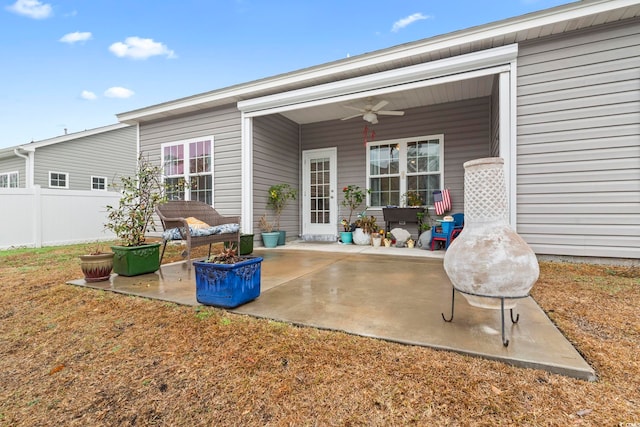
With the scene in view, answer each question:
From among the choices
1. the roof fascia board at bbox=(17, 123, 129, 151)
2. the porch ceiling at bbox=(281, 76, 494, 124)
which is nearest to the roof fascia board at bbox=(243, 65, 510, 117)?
the porch ceiling at bbox=(281, 76, 494, 124)

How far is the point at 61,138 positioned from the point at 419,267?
1290 cm

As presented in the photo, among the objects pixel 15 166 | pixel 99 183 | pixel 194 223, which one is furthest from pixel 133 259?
pixel 15 166

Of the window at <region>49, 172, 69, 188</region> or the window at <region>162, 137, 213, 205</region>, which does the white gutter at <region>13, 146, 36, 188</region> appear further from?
the window at <region>162, 137, 213, 205</region>

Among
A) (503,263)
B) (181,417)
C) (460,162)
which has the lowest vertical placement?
(181,417)

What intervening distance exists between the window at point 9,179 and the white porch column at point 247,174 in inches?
453

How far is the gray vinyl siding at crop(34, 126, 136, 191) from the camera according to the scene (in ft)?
33.1

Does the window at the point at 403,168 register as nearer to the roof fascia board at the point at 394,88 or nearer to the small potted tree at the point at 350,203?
the small potted tree at the point at 350,203

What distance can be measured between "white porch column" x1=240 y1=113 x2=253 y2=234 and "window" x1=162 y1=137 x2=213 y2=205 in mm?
879

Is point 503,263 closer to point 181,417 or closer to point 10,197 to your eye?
point 181,417

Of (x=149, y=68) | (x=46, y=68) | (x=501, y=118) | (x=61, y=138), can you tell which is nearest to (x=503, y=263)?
(x=501, y=118)

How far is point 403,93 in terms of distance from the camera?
5215 millimetres

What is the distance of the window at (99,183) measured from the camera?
11.4 m

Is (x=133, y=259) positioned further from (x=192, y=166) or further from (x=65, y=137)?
(x=65, y=137)

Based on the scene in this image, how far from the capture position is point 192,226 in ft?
12.0
